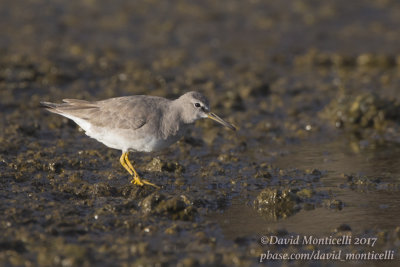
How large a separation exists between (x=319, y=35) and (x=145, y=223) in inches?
477

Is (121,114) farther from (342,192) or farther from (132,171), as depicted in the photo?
(342,192)

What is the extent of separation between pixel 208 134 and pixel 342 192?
3.44m

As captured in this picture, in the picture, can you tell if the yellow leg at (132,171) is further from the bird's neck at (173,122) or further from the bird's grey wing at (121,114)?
the bird's neck at (173,122)

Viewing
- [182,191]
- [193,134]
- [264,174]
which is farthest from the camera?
[193,134]

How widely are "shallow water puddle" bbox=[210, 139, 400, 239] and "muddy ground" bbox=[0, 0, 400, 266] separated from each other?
3 cm

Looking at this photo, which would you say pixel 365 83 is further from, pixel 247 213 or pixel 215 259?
pixel 215 259

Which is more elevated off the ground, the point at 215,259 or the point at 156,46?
the point at 156,46

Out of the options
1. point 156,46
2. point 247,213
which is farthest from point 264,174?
point 156,46

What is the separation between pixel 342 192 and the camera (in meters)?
9.98

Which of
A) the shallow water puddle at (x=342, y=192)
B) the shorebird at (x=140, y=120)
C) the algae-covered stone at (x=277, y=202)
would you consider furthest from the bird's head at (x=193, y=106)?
the algae-covered stone at (x=277, y=202)

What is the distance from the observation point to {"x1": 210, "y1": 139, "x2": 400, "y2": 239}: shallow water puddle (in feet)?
28.6

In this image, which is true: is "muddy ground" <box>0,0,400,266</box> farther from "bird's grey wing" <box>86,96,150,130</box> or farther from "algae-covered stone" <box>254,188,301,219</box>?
"bird's grey wing" <box>86,96,150,130</box>

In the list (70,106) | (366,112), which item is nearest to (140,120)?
(70,106)

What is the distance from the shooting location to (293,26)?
19594mm
